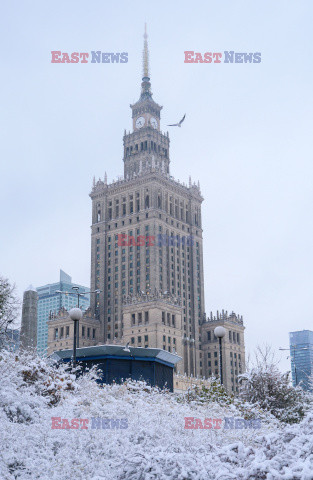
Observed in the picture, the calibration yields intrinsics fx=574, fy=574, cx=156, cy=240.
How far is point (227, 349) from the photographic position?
14438cm

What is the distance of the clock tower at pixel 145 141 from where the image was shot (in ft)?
529

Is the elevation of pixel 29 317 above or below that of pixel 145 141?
below

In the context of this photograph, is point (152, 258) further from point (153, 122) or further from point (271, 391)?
point (271, 391)

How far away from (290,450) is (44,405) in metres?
10.8

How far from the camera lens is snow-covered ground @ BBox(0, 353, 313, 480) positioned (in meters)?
13.2

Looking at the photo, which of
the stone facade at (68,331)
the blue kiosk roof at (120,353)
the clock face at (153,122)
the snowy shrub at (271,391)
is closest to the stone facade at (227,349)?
the stone facade at (68,331)

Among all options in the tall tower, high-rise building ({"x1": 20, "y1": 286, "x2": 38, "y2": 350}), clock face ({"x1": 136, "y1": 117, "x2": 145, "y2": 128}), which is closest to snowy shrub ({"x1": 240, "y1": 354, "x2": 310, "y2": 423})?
high-rise building ({"x1": 20, "y1": 286, "x2": 38, "y2": 350})

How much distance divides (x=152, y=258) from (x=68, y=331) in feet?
88.9

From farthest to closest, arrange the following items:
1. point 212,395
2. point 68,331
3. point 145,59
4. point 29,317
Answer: point 145,59
point 68,331
point 29,317
point 212,395

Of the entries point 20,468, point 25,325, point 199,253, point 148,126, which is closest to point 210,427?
point 20,468

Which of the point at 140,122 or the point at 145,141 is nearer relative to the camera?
the point at 145,141

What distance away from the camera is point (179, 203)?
517 feet
